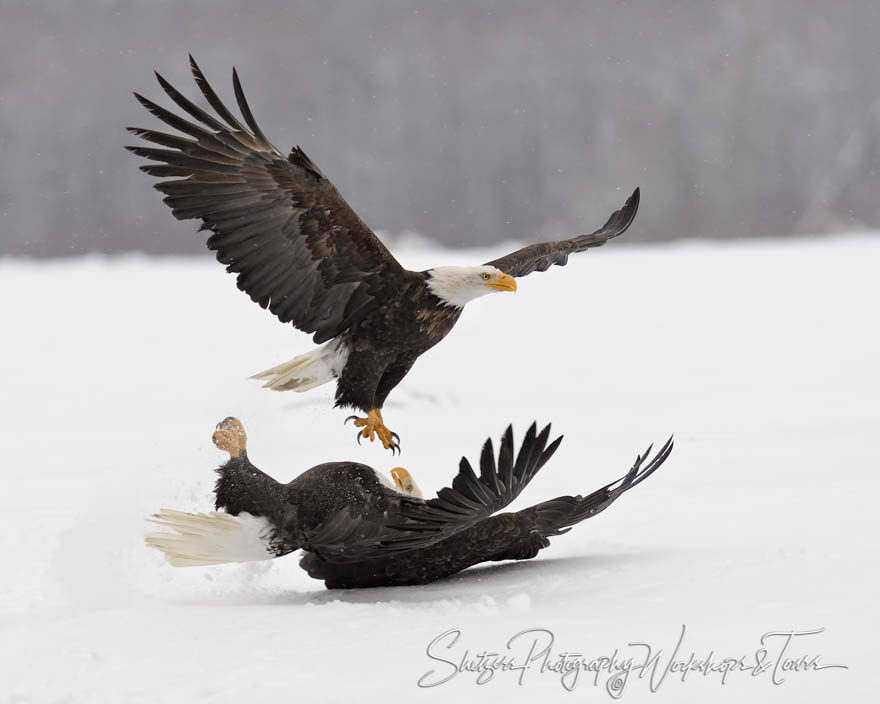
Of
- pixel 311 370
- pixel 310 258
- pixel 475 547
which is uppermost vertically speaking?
pixel 310 258

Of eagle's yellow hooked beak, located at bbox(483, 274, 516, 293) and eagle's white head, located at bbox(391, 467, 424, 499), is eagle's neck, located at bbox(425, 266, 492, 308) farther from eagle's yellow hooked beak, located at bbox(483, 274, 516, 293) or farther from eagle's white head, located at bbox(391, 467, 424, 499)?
eagle's white head, located at bbox(391, 467, 424, 499)

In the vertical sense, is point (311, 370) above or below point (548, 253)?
below

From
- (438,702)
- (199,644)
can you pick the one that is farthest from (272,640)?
(438,702)

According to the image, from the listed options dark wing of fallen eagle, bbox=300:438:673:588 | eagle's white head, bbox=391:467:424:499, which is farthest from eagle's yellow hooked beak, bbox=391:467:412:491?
dark wing of fallen eagle, bbox=300:438:673:588

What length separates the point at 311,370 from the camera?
443cm

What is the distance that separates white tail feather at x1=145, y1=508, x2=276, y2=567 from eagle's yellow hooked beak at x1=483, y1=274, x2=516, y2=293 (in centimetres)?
116

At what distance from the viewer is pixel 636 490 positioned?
16.8ft

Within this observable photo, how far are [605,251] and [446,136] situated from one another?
660 centimetres

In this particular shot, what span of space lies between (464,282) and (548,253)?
69 cm

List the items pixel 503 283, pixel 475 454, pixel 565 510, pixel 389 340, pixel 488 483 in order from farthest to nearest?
pixel 475 454 → pixel 389 340 → pixel 503 283 → pixel 565 510 → pixel 488 483

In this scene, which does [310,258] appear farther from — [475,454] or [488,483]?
[475,454]

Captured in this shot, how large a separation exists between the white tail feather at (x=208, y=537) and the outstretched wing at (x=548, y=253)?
1425 millimetres

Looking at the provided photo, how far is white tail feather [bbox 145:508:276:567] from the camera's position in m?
3.62

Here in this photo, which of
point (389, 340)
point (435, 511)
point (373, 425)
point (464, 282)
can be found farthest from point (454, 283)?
point (435, 511)
